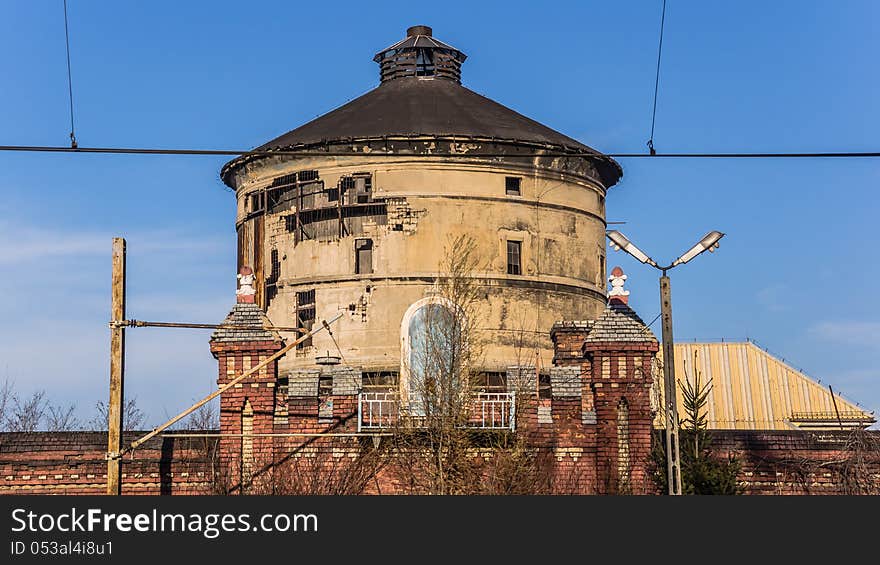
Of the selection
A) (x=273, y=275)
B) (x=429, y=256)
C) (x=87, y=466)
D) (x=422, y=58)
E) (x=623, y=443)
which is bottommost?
(x=87, y=466)

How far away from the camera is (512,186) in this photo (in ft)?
142

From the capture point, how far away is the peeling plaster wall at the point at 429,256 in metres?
42.5

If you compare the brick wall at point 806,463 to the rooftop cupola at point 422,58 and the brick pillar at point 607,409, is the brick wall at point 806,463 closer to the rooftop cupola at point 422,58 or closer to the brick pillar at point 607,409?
the brick pillar at point 607,409

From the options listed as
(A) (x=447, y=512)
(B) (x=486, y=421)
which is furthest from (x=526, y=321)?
(A) (x=447, y=512)

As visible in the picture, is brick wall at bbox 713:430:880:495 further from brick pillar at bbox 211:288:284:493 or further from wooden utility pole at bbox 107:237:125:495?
wooden utility pole at bbox 107:237:125:495

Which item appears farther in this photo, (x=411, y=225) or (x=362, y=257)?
(x=362, y=257)

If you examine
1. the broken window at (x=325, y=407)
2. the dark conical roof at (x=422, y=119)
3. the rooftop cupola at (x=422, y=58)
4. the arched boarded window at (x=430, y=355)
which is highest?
the rooftop cupola at (x=422, y=58)

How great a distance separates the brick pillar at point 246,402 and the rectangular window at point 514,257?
13432mm

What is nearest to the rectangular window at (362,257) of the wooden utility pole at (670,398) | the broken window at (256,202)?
the broken window at (256,202)

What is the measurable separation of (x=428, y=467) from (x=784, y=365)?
3303 centimetres

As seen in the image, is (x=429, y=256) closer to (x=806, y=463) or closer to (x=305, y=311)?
(x=305, y=311)

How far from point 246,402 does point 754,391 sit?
1304 inches

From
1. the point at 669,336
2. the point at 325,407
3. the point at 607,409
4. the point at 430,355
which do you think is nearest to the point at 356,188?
the point at 430,355

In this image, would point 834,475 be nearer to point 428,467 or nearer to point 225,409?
point 428,467
